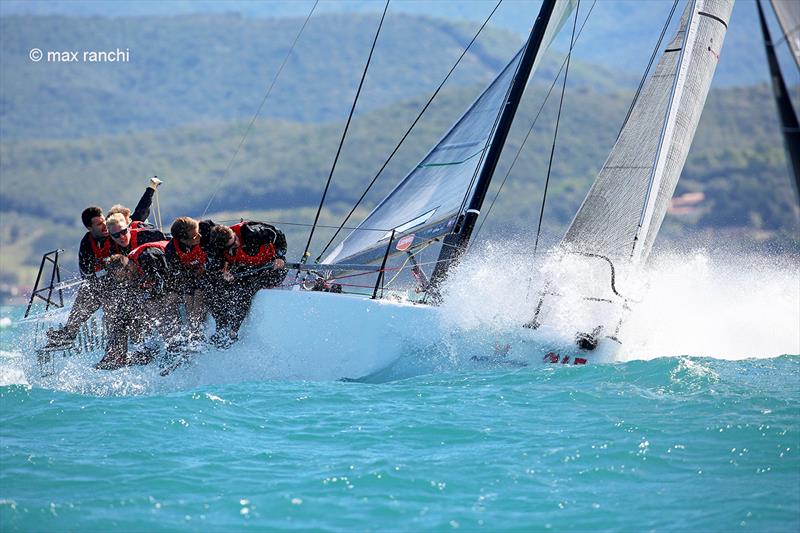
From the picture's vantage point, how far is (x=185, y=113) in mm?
191000

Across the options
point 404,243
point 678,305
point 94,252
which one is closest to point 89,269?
point 94,252

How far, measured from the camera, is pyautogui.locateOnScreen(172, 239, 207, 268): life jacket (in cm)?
777

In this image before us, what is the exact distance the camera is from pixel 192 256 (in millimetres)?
7797

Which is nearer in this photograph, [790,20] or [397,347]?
[790,20]

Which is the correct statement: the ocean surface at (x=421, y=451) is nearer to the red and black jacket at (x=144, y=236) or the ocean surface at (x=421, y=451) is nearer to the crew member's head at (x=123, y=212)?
the red and black jacket at (x=144, y=236)

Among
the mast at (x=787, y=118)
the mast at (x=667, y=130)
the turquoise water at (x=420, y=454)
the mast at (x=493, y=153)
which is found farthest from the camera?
the mast at (x=493, y=153)

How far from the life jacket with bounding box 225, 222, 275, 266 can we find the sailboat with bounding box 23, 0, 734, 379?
251 mm

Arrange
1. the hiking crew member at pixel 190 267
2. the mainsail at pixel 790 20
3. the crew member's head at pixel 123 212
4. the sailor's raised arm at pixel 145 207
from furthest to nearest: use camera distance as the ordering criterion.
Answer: the sailor's raised arm at pixel 145 207, the crew member's head at pixel 123 212, the hiking crew member at pixel 190 267, the mainsail at pixel 790 20

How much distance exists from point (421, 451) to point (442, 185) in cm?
363

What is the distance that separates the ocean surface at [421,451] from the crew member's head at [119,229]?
103 centimetres

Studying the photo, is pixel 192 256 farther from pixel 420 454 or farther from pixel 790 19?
pixel 790 19

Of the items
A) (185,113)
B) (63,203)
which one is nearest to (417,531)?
(63,203)

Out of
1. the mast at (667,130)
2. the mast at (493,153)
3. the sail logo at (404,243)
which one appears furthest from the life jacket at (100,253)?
the mast at (667,130)

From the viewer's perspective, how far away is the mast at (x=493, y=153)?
853cm
